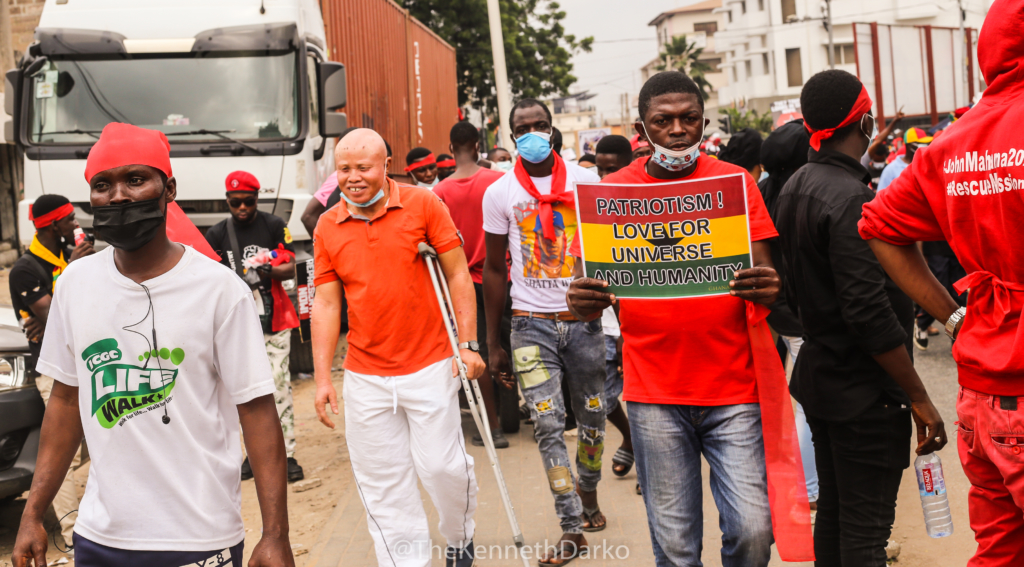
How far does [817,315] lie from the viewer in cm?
355

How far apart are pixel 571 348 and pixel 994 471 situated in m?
2.55

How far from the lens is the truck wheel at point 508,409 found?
737 centimetres

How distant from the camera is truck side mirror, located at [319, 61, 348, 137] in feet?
30.7

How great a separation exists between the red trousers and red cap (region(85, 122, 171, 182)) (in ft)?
7.76

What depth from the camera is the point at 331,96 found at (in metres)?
9.39

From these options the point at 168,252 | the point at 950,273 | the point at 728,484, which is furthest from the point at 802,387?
the point at 950,273

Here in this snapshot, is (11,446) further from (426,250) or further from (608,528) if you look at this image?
(608,528)

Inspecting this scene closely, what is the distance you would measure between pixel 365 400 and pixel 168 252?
5.37 feet

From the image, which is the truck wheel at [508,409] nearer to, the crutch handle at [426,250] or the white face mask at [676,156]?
the crutch handle at [426,250]

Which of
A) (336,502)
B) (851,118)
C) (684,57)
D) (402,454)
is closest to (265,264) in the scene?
(336,502)

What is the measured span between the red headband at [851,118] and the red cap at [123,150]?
2331mm

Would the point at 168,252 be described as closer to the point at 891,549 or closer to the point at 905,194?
the point at 905,194

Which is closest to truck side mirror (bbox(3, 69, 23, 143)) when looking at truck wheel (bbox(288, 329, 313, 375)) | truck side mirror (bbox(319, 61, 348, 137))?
truck side mirror (bbox(319, 61, 348, 137))

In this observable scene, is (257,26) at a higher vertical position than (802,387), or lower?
higher
